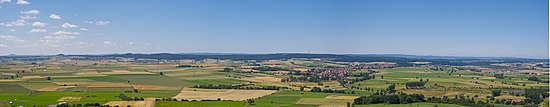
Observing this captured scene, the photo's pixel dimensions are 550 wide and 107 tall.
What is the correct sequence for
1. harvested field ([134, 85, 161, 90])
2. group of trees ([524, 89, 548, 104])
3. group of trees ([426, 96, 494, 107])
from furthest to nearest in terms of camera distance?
harvested field ([134, 85, 161, 90]) < group of trees ([524, 89, 548, 104]) < group of trees ([426, 96, 494, 107])

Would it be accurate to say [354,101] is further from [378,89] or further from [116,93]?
[116,93]

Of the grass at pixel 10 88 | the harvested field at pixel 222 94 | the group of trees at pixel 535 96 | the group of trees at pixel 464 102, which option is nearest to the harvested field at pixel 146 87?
the harvested field at pixel 222 94

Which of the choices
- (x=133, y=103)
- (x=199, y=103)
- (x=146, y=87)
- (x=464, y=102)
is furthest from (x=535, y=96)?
(x=146, y=87)

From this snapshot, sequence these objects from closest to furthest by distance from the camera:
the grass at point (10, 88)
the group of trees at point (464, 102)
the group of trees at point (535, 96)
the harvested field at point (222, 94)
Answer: the group of trees at point (464, 102)
the group of trees at point (535, 96)
the harvested field at point (222, 94)
the grass at point (10, 88)

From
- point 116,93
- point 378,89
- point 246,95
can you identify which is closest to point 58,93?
point 116,93

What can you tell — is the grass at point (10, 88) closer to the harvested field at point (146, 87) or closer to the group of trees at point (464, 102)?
the harvested field at point (146, 87)

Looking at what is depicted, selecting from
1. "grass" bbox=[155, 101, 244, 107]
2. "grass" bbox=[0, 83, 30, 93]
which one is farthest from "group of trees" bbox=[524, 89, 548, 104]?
"grass" bbox=[0, 83, 30, 93]

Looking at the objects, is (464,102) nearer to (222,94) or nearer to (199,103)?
(199,103)

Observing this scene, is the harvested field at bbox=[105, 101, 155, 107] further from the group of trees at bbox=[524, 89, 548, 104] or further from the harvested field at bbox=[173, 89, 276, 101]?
the group of trees at bbox=[524, 89, 548, 104]
